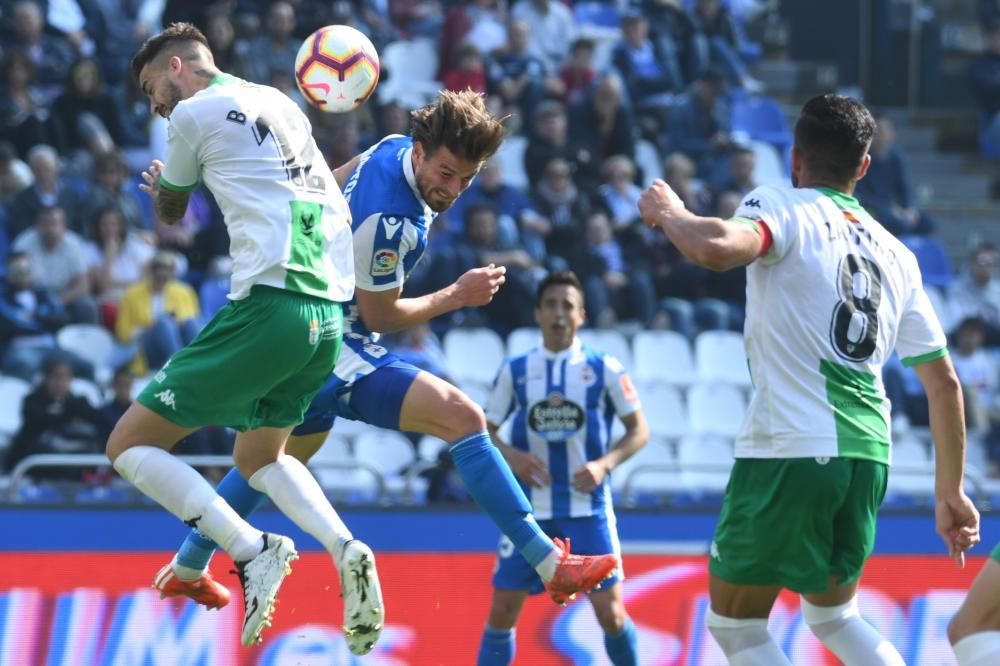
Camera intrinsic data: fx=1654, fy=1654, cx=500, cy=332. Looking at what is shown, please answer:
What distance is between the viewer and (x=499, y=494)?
6832 mm

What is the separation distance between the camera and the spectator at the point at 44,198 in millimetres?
13234

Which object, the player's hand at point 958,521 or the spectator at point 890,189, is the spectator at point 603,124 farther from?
the player's hand at point 958,521

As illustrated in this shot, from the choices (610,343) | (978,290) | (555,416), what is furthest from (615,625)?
(978,290)

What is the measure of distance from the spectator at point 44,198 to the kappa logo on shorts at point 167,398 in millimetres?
7259

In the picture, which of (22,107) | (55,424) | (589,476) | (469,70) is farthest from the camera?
(469,70)

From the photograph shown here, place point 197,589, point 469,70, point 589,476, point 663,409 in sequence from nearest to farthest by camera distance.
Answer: point 197,589
point 589,476
point 663,409
point 469,70

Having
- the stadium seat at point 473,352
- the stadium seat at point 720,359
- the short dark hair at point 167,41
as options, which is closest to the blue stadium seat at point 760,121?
the stadium seat at point 720,359

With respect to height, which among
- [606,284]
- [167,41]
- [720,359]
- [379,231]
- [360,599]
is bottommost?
[720,359]

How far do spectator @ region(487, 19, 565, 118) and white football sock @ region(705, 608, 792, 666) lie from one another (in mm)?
9710

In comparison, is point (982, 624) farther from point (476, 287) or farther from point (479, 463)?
point (476, 287)

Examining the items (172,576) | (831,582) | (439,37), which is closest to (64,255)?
(439,37)

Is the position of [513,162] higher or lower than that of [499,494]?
higher

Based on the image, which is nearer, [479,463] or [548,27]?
[479,463]

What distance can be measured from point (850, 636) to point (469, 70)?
9.81 m
